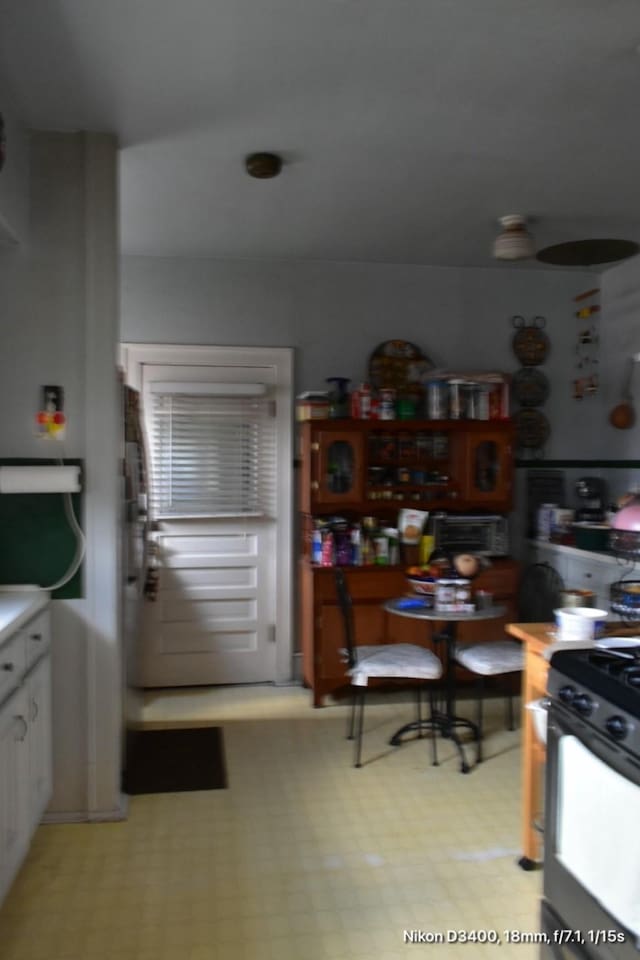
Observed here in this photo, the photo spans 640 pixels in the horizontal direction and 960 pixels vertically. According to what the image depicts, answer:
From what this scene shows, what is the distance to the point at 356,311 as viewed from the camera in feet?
14.7

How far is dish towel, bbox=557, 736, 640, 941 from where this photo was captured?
5.00ft

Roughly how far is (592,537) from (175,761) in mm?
2388

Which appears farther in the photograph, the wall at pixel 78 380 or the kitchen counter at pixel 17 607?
the wall at pixel 78 380

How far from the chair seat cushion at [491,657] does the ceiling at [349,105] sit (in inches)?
82.4

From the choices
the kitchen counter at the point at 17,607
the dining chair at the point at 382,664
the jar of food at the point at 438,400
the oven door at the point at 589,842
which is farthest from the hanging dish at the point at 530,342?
the kitchen counter at the point at 17,607

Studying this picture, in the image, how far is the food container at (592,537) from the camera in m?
3.88

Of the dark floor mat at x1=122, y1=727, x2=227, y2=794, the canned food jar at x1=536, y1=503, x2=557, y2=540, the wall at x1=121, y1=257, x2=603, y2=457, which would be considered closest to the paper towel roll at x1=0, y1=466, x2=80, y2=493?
the dark floor mat at x1=122, y1=727, x2=227, y2=794

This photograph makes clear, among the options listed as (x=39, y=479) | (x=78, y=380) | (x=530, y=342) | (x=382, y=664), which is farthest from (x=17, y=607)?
(x=530, y=342)

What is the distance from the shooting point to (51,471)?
2.66 meters

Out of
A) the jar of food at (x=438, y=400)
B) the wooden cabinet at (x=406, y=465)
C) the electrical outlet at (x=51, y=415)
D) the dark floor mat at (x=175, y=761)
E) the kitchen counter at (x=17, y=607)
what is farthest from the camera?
the jar of food at (x=438, y=400)

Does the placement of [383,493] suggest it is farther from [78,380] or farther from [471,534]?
[78,380]

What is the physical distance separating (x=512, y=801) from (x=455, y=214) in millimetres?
2678

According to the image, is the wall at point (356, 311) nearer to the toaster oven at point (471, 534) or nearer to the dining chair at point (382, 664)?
the toaster oven at point (471, 534)

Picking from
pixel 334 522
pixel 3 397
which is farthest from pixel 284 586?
pixel 3 397
